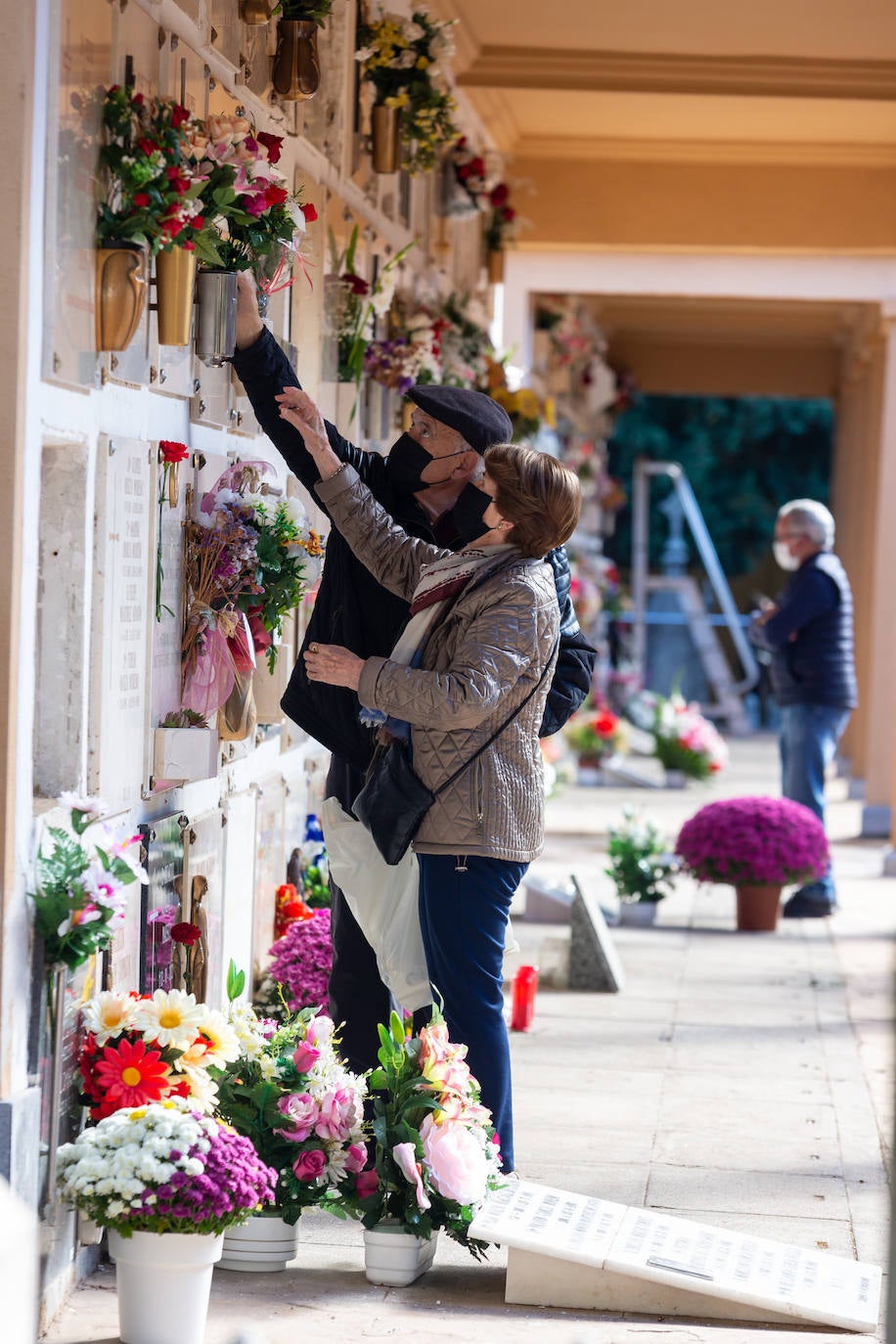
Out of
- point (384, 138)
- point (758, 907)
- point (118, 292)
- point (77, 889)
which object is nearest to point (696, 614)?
point (758, 907)

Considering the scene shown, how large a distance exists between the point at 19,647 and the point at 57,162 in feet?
2.58

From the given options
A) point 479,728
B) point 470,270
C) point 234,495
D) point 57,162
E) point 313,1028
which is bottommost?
point 313,1028

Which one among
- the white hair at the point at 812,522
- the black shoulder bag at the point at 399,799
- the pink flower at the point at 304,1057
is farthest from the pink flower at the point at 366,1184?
the white hair at the point at 812,522

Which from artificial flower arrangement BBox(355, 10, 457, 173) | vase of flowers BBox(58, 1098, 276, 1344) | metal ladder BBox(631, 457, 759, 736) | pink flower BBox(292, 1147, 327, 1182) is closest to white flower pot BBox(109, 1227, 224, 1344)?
vase of flowers BBox(58, 1098, 276, 1344)

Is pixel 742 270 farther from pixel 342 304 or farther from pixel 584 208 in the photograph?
pixel 342 304

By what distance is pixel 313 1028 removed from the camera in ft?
11.7

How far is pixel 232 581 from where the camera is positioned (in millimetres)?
3924

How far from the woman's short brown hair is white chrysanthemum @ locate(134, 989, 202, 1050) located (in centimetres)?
108

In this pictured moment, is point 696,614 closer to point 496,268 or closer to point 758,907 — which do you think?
point 496,268

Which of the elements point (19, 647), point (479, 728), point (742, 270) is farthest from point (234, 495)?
point (742, 270)

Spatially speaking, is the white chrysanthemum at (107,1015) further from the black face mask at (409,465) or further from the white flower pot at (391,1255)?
the black face mask at (409,465)

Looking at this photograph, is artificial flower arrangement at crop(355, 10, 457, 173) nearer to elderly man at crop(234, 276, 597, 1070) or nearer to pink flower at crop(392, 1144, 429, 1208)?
elderly man at crop(234, 276, 597, 1070)

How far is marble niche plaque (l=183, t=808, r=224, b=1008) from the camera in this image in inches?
158

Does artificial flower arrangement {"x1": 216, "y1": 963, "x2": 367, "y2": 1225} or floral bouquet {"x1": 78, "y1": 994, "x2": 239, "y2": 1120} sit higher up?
floral bouquet {"x1": 78, "y1": 994, "x2": 239, "y2": 1120}
